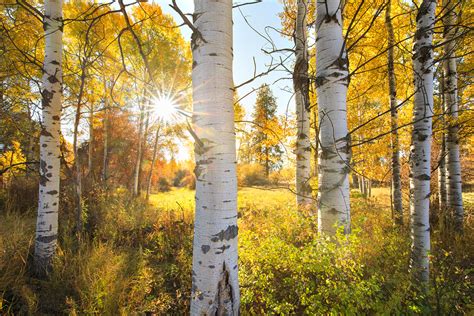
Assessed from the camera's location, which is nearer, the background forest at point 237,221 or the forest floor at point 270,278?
the background forest at point 237,221

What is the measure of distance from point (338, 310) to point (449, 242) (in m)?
3.89

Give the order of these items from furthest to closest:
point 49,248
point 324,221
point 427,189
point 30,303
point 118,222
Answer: point 118,222
point 49,248
point 427,189
point 30,303
point 324,221

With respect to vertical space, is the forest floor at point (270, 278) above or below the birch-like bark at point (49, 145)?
below

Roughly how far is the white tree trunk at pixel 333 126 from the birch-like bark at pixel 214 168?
3.21ft

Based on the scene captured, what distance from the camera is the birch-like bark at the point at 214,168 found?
1249 millimetres

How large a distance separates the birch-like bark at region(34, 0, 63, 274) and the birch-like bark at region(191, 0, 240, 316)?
281 centimetres

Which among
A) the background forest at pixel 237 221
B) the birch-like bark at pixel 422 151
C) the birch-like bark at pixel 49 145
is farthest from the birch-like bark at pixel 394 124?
the birch-like bark at pixel 49 145

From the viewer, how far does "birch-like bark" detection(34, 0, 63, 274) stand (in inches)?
112

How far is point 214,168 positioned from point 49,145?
297cm

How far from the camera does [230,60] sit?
4.42ft

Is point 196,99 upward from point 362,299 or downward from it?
upward

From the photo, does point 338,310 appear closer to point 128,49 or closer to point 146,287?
point 146,287

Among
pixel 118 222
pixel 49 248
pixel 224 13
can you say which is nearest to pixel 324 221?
pixel 224 13

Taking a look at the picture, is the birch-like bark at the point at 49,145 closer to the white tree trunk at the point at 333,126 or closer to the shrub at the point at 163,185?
the white tree trunk at the point at 333,126
